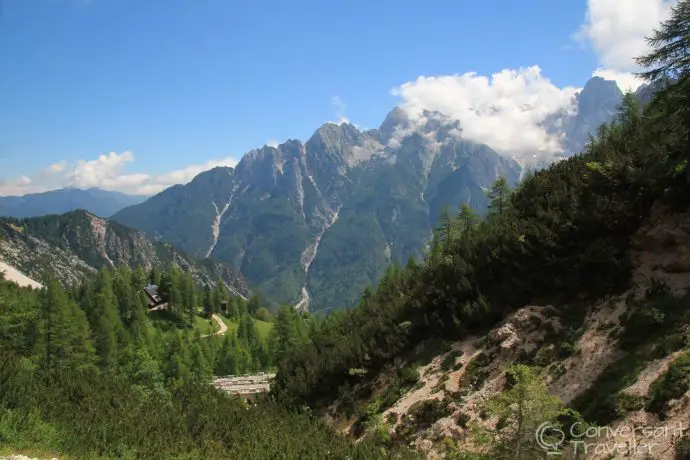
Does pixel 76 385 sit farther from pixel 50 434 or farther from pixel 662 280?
pixel 662 280

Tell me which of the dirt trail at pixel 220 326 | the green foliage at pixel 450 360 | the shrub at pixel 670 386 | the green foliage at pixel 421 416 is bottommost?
the dirt trail at pixel 220 326

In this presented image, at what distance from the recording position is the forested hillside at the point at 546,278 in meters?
17.0

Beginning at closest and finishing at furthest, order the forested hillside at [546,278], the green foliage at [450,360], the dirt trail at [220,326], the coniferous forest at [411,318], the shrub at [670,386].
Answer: the shrub at [670,386], the coniferous forest at [411,318], the forested hillside at [546,278], the green foliage at [450,360], the dirt trail at [220,326]

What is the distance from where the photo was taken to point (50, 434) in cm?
1262

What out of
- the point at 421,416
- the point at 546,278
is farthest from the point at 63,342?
the point at 546,278

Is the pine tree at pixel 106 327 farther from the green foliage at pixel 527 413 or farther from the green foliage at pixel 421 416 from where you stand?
the green foliage at pixel 527 413

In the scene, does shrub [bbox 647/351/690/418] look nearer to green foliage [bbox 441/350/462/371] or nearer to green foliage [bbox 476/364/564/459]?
green foliage [bbox 476/364/564/459]

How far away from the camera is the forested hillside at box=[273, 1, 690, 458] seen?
17.0 meters

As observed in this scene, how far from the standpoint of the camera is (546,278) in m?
20.8

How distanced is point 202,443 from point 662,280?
56.7 ft

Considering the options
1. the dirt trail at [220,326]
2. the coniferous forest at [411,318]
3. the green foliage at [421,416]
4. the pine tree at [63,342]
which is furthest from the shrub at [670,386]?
the dirt trail at [220,326]

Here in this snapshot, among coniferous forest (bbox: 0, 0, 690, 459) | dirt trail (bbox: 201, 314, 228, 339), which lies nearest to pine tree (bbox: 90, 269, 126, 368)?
dirt trail (bbox: 201, 314, 228, 339)

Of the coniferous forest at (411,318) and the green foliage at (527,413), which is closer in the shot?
the green foliage at (527,413)

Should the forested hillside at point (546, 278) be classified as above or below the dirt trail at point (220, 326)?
above
